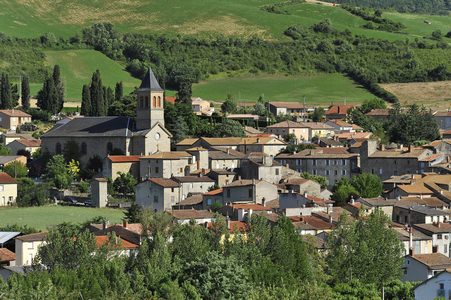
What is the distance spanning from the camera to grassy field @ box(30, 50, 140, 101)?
12531 cm

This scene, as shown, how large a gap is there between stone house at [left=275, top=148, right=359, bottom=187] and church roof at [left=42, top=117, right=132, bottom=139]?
10.4 meters

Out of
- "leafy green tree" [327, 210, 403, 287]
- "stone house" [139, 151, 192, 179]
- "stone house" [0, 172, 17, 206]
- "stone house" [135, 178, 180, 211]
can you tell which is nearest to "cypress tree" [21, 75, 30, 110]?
"stone house" [139, 151, 192, 179]

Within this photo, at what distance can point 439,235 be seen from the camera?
198ft

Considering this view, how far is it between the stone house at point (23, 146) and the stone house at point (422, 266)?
41054mm

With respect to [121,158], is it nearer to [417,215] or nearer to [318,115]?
[417,215]

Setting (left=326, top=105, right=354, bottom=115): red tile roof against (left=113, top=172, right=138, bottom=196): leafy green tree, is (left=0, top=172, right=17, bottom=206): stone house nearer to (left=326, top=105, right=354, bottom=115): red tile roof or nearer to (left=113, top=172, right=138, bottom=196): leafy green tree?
(left=113, top=172, right=138, bottom=196): leafy green tree

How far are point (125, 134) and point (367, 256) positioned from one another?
3629cm

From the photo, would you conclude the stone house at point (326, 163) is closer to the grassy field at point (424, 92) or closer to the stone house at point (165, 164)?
the stone house at point (165, 164)

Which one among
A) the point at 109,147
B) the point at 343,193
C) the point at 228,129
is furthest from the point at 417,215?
the point at 228,129

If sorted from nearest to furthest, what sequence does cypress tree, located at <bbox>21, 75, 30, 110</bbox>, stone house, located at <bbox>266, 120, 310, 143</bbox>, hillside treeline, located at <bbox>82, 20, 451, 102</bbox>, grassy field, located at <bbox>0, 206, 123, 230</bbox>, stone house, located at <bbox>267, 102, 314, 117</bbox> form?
grassy field, located at <bbox>0, 206, 123, 230</bbox>
stone house, located at <bbox>266, 120, 310, 143</bbox>
cypress tree, located at <bbox>21, 75, 30, 110</bbox>
stone house, located at <bbox>267, 102, 314, 117</bbox>
hillside treeline, located at <bbox>82, 20, 451, 102</bbox>

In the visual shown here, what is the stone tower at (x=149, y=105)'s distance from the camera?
Answer: 8556 centimetres

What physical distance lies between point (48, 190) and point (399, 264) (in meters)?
31.5

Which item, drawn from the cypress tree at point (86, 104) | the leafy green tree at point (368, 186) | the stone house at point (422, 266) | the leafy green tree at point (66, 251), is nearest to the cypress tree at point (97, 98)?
the cypress tree at point (86, 104)

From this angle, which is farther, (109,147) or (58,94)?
(58,94)
